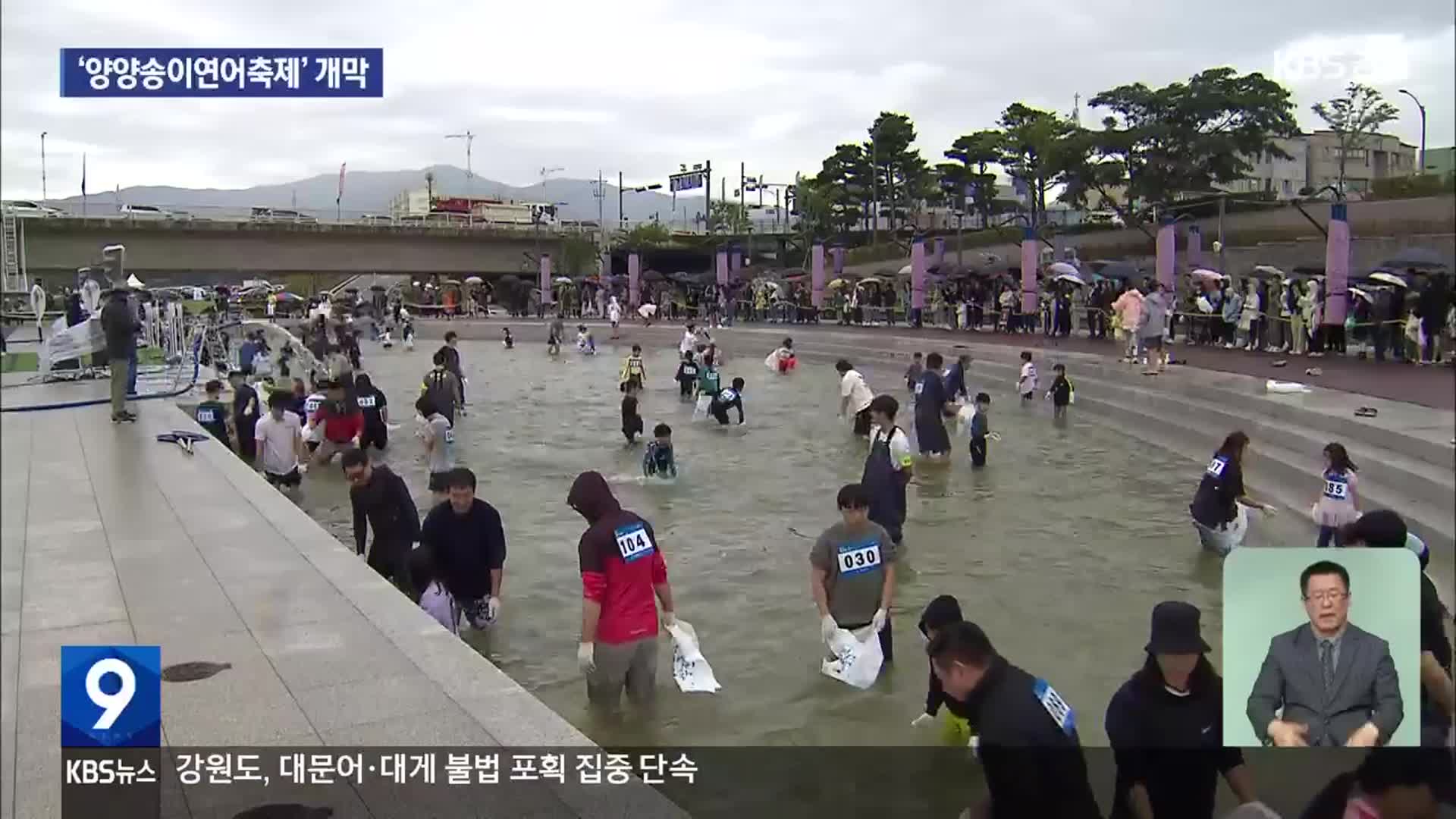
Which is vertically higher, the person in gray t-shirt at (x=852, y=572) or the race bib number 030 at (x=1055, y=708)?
the race bib number 030 at (x=1055, y=708)

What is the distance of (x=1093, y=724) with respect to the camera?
21.3ft

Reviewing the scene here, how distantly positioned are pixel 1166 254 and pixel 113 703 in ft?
71.7

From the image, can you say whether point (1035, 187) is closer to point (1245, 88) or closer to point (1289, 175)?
point (1289, 175)

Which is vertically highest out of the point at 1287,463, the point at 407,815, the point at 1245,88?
the point at 1245,88

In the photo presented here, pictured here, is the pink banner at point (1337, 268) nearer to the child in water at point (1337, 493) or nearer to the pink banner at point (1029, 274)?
the child in water at point (1337, 493)

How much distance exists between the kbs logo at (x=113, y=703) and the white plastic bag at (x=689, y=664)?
2.73 m

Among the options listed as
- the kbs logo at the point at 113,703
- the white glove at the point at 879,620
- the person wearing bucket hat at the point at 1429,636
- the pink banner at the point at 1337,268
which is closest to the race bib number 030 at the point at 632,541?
the white glove at the point at 879,620

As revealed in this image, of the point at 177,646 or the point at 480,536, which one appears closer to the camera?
the point at 177,646

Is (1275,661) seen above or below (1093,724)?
above

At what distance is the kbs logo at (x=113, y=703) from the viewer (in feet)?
14.5

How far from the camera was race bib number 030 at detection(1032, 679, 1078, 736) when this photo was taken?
11.7 ft

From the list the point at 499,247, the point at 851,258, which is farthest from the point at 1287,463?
the point at 499,247

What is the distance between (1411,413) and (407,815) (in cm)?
749

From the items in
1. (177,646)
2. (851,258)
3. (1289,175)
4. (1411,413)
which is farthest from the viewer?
(851,258)
